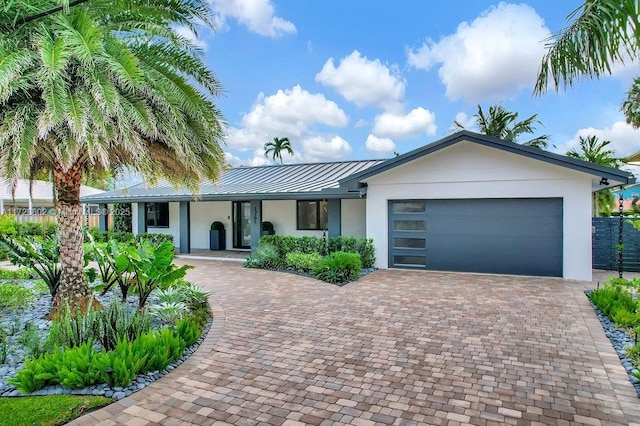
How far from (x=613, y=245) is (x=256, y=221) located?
1219cm

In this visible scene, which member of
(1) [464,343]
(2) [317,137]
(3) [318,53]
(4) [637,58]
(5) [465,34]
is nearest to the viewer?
(4) [637,58]

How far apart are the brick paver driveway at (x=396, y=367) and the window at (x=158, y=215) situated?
1198cm

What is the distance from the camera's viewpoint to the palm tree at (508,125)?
22594mm

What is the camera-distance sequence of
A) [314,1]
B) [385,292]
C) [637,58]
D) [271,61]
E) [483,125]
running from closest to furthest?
[637,58]
[385,292]
[314,1]
[271,61]
[483,125]

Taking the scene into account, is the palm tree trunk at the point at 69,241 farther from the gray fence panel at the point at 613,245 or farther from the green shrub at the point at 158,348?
the gray fence panel at the point at 613,245

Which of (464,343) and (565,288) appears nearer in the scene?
(464,343)

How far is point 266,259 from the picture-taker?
1314 cm

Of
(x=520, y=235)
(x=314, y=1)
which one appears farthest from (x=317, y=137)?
(x=520, y=235)

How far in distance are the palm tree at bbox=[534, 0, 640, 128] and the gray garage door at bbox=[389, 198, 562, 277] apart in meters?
6.14

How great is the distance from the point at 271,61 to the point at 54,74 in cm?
1080

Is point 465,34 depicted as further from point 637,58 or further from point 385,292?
point 385,292

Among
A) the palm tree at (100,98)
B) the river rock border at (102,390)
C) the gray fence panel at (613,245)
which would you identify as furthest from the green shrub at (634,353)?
the gray fence panel at (613,245)

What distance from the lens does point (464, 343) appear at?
18.8 ft

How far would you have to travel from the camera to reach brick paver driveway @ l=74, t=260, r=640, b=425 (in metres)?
3.81
